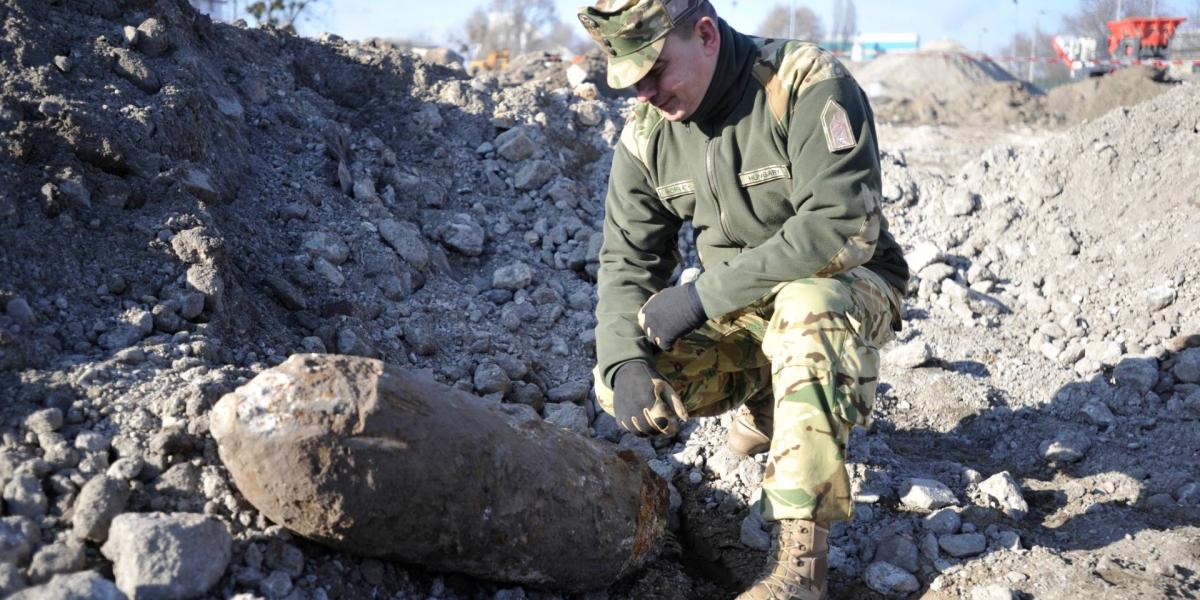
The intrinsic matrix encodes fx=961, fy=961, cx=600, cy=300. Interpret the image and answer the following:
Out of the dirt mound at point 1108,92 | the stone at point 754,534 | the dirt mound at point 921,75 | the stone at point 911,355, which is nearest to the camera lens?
the stone at point 754,534

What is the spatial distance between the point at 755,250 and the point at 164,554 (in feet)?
5.23

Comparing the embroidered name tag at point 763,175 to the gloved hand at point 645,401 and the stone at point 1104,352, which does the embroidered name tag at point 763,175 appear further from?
the stone at point 1104,352

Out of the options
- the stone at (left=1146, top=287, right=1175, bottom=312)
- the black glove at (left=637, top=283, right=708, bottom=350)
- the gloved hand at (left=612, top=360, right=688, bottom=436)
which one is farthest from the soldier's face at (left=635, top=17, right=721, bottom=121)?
the stone at (left=1146, top=287, right=1175, bottom=312)

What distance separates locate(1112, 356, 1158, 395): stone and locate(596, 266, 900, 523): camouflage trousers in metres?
1.39

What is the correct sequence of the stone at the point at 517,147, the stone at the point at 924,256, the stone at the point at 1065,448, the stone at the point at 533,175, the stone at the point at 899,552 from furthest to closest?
the stone at the point at 517,147
the stone at the point at 533,175
the stone at the point at 924,256
the stone at the point at 1065,448
the stone at the point at 899,552

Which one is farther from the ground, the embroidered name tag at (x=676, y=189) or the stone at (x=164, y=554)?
the embroidered name tag at (x=676, y=189)

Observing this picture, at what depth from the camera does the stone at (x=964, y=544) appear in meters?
2.72

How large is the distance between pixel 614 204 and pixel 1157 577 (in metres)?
1.80

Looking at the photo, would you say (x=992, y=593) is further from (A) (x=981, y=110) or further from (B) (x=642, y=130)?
(A) (x=981, y=110)

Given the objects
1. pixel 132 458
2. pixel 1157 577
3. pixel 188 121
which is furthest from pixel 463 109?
pixel 1157 577

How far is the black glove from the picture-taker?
2648mm

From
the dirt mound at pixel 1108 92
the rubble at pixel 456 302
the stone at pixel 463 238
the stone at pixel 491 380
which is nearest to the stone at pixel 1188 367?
the rubble at pixel 456 302

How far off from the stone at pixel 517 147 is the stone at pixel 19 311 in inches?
108

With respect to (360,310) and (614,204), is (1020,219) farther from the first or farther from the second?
(360,310)
